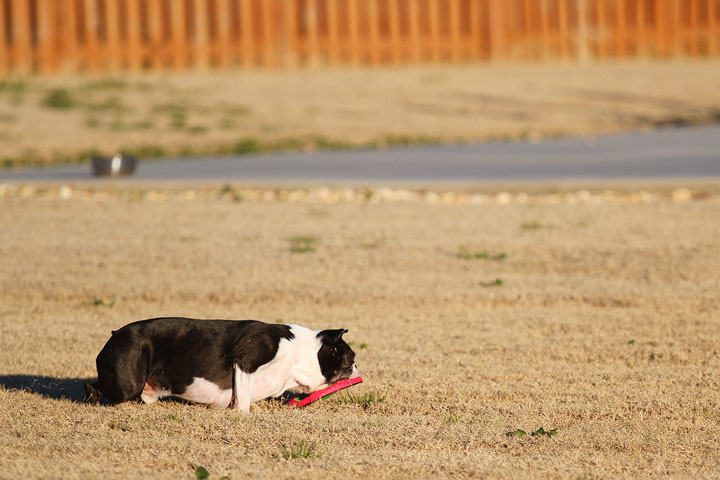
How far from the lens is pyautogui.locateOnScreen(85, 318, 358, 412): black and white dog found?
527cm

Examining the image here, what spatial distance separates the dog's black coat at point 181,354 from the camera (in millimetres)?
5250

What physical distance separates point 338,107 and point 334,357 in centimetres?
2402

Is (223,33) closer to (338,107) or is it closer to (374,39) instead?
(374,39)

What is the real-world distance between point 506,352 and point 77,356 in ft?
9.25

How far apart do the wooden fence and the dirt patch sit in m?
1.28

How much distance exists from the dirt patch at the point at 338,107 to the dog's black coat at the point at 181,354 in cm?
1735

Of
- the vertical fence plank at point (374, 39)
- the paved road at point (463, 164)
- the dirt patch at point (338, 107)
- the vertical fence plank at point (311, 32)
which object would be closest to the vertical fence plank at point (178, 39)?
the dirt patch at point (338, 107)

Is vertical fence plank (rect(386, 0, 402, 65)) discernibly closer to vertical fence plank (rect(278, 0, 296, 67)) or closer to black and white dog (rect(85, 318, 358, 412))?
vertical fence plank (rect(278, 0, 296, 67))

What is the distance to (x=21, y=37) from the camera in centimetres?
3278

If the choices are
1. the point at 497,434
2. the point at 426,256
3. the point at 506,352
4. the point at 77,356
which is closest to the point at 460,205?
the point at 426,256

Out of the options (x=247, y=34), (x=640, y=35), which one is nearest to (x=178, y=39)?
(x=247, y=34)

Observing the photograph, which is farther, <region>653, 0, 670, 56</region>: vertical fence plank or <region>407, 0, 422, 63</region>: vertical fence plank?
<region>653, 0, 670, 56</region>: vertical fence plank

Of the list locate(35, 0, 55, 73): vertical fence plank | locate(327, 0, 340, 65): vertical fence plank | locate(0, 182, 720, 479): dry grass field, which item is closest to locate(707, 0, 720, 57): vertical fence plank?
locate(327, 0, 340, 65): vertical fence plank

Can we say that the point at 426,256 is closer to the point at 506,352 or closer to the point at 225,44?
the point at 506,352
